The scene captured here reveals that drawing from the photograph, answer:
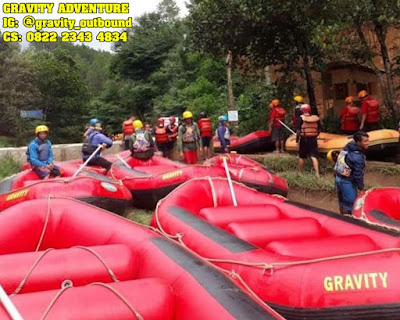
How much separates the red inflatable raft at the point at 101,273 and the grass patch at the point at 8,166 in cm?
693

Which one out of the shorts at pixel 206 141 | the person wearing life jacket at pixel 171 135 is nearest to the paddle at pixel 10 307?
the shorts at pixel 206 141

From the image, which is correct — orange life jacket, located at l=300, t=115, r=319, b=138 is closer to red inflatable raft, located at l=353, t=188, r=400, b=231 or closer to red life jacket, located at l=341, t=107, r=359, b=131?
red life jacket, located at l=341, t=107, r=359, b=131

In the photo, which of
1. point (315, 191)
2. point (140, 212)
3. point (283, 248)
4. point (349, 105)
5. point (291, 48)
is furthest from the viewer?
point (291, 48)

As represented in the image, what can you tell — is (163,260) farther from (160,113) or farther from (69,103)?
(69,103)

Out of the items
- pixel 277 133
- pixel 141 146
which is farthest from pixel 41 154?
pixel 277 133

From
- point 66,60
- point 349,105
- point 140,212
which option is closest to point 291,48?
point 349,105

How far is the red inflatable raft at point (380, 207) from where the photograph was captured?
4.74 meters

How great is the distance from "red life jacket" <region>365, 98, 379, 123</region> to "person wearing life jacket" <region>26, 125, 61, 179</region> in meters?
6.34

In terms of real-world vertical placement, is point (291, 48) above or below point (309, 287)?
above

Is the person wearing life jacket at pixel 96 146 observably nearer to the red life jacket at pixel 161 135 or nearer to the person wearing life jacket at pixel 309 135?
the red life jacket at pixel 161 135

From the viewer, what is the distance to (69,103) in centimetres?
3127

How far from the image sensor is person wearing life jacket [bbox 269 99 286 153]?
39.0 ft

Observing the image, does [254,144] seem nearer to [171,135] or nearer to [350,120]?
[171,135]

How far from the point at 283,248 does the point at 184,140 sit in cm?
658
